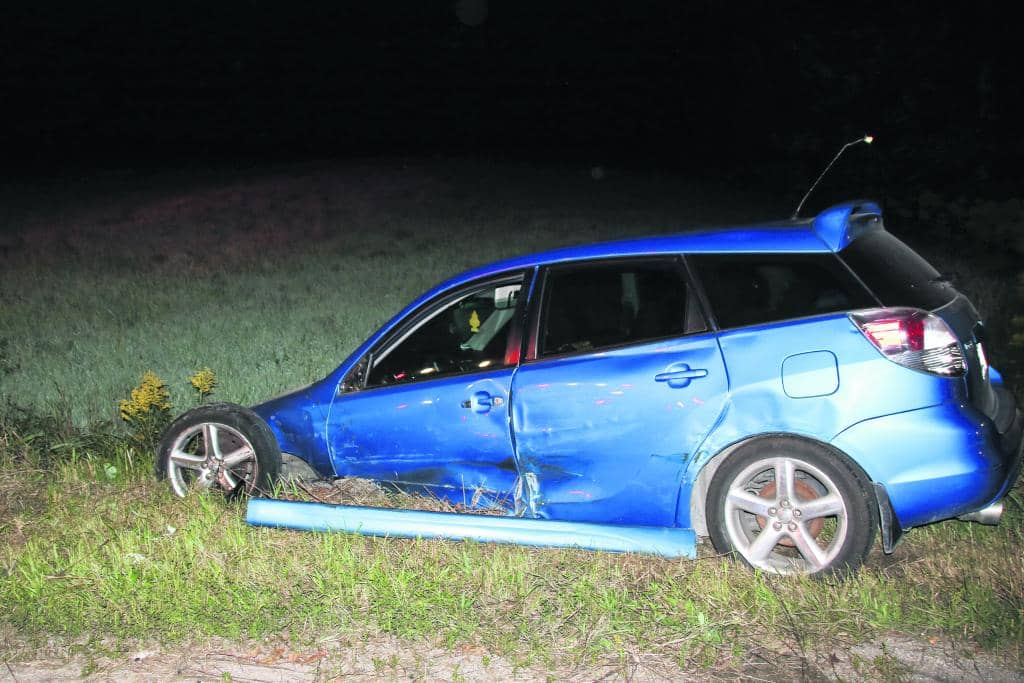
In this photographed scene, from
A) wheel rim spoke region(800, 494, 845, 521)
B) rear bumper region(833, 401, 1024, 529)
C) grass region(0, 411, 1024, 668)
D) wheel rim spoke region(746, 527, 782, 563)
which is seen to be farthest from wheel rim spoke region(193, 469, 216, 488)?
rear bumper region(833, 401, 1024, 529)

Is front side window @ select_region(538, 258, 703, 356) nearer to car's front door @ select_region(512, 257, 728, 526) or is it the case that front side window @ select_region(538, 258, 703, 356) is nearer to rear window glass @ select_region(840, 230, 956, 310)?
car's front door @ select_region(512, 257, 728, 526)

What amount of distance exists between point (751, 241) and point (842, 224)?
0.41 meters

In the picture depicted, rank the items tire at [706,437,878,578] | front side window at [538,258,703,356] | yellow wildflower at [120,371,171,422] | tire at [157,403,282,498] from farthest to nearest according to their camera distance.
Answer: yellow wildflower at [120,371,171,422], tire at [157,403,282,498], front side window at [538,258,703,356], tire at [706,437,878,578]

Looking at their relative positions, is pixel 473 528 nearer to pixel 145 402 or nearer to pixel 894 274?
pixel 894 274

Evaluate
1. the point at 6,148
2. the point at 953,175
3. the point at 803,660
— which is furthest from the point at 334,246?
the point at 6,148

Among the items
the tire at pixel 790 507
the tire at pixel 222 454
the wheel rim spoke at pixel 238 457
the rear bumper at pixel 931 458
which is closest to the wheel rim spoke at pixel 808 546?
the tire at pixel 790 507

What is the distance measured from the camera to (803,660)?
4059mm

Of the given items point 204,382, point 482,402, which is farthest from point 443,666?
point 204,382

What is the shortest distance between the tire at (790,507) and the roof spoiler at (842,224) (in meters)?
0.91

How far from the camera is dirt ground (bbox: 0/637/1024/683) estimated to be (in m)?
3.98

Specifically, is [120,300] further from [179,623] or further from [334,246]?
[179,623]

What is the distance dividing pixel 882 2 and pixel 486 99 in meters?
12.3

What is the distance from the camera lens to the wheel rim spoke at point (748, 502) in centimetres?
482

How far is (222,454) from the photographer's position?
6219mm
